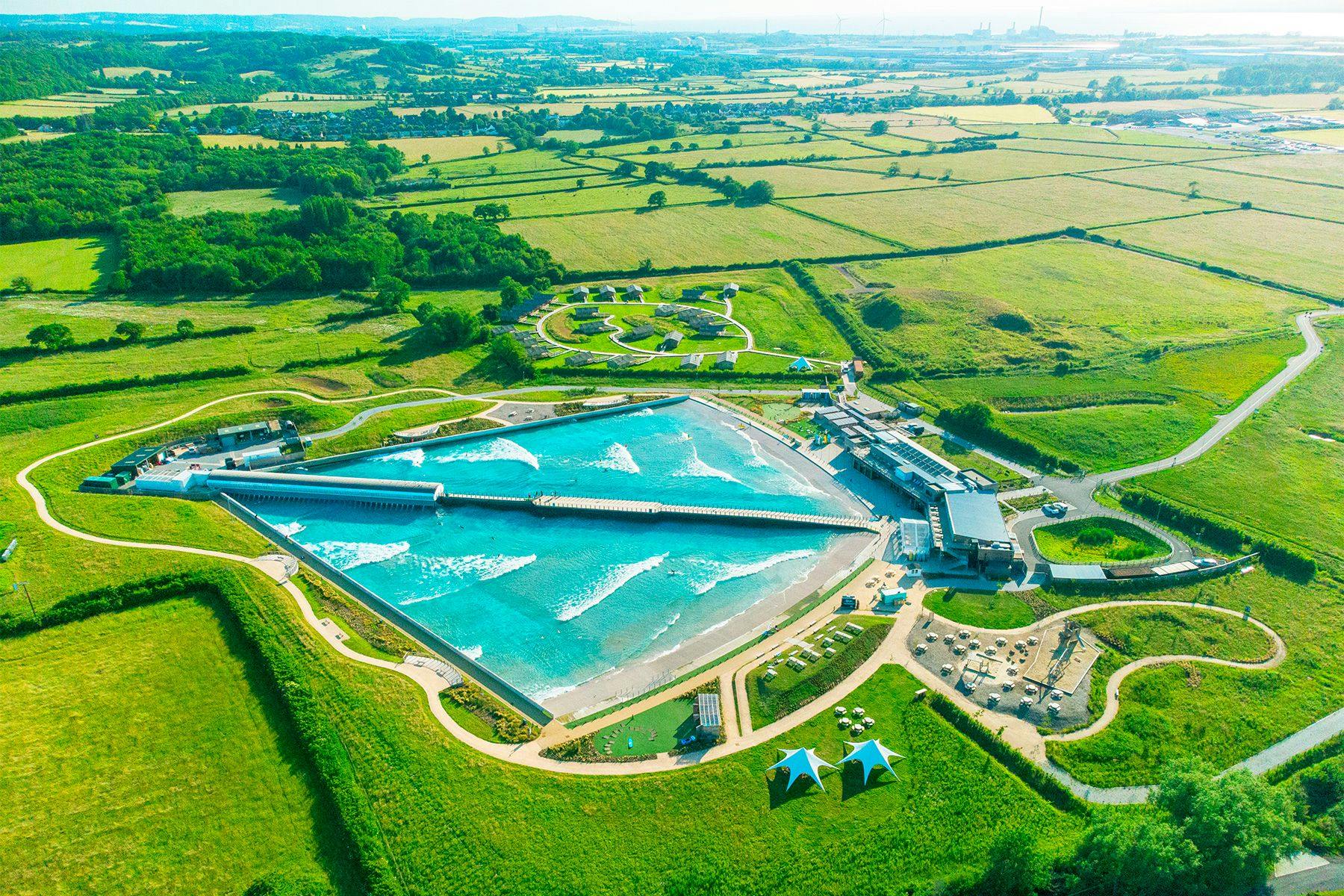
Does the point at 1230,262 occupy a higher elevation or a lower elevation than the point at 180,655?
higher

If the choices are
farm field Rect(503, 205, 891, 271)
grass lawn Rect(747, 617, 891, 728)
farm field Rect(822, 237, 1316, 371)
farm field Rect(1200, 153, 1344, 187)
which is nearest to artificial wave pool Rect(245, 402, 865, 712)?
grass lawn Rect(747, 617, 891, 728)

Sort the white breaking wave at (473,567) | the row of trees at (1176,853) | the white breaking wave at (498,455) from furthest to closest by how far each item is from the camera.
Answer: the white breaking wave at (498,455) → the white breaking wave at (473,567) → the row of trees at (1176,853)

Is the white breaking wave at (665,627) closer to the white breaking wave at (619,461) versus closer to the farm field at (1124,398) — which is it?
the white breaking wave at (619,461)

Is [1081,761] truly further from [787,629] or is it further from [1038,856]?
[787,629]

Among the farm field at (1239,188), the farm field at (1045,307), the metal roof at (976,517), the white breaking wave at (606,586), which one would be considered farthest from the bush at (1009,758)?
the farm field at (1239,188)

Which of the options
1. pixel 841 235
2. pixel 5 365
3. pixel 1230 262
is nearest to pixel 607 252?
pixel 841 235

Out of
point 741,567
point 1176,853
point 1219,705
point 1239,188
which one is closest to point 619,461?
point 741,567

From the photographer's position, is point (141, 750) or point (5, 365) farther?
point (5, 365)
